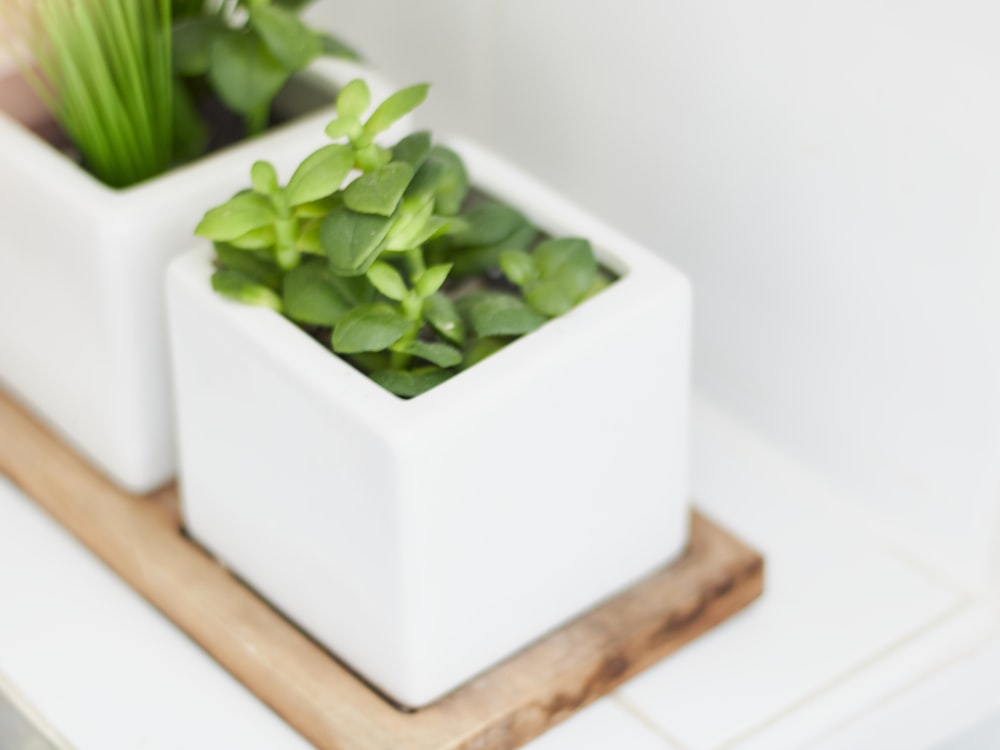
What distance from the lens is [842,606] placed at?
0.62m

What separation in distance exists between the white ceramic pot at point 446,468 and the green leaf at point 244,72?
6 centimetres

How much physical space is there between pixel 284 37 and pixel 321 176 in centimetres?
9

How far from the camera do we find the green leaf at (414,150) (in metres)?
0.54

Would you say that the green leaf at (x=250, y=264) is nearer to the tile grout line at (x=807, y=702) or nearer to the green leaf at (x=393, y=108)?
the green leaf at (x=393, y=108)

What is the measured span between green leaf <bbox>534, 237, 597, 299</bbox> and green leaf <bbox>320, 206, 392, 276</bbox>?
0.07m

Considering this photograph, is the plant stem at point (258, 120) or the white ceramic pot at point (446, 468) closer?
the white ceramic pot at point (446, 468)

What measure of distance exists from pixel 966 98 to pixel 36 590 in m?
0.37

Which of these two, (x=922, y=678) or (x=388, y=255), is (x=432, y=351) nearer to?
(x=388, y=255)

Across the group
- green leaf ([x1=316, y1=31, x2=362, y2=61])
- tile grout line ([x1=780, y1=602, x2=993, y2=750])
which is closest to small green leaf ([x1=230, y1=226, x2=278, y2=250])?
green leaf ([x1=316, y1=31, x2=362, y2=61])

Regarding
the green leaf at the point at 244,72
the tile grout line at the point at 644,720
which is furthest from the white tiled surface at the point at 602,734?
the green leaf at the point at 244,72

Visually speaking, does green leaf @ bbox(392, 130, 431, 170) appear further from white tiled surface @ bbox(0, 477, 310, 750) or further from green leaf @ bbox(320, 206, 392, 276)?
white tiled surface @ bbox(0, 477, 310, 750)

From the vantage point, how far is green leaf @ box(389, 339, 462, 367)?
0.53 metres

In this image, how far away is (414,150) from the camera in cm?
54

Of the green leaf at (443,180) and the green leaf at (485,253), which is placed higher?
the green leaf at (443,180)
